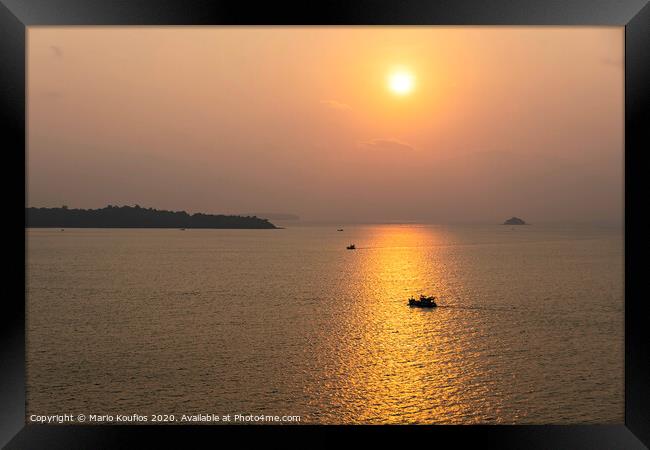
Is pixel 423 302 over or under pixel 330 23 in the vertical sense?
under

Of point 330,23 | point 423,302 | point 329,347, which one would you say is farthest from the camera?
point 423,302

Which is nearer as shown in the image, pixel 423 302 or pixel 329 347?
pixel 329 347

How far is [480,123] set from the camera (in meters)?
78.8

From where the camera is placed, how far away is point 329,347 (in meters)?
18.2

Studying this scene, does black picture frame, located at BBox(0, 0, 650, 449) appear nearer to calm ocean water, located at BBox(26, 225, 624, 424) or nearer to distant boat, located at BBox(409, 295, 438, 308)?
calm ocean water, located at BBox(26, 225, 624, 424)

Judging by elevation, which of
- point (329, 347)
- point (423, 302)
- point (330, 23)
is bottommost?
point (329, 347)

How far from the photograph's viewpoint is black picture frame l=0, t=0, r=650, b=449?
246 centimetres

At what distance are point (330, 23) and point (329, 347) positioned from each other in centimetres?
1639

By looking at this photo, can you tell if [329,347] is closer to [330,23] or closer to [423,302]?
[423,302]

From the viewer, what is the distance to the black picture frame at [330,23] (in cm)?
246

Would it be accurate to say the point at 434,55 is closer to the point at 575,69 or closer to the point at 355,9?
the point at 575,69

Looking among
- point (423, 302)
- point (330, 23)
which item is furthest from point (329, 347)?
point (330, 23)

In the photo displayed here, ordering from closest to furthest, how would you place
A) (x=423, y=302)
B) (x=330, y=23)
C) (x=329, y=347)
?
(x=330, y=23) → (x=329, y=347) → (x=423, y=302)

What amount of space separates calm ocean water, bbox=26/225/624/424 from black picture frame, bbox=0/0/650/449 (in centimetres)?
1008
